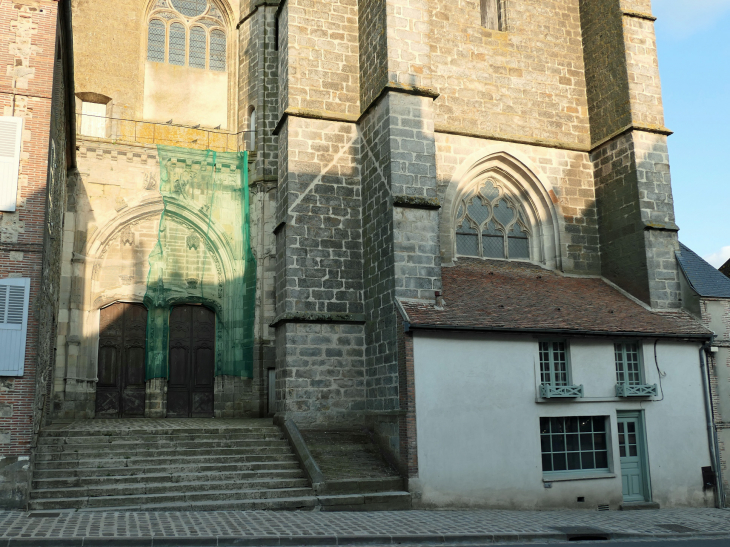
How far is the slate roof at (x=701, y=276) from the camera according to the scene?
14.1 metres

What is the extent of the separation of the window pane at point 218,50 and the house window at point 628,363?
11806 millimetres

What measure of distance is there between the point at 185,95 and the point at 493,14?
7661mm

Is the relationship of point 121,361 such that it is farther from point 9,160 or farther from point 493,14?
point 493,14

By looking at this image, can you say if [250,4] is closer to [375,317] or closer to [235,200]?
[235,200]

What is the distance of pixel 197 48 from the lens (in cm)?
1817

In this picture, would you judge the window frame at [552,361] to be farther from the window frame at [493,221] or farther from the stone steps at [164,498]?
the stone steps at [164,498]

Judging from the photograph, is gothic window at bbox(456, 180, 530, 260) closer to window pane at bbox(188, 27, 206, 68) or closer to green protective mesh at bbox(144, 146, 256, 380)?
green protective mesh at bbox(144, 146, 256, 380)

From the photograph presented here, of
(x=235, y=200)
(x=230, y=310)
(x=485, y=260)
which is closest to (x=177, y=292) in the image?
(x=230, y=310)

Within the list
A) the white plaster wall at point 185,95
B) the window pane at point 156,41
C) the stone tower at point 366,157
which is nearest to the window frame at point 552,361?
the stone tower at point 366,157

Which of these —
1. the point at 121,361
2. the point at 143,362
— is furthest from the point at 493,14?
the point at 121,361

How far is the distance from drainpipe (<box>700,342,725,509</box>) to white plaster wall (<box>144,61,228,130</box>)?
477 inches

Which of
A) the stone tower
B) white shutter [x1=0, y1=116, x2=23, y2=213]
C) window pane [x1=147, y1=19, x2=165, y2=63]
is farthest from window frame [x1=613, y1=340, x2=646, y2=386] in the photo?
window pane [x1=147, y1=19, x2=165, y2=63]

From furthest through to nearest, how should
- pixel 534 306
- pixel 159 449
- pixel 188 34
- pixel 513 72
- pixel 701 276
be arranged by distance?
pixel 188 34, pixel 513 72, pixel 701 276, pixel 534 306, pixel 159 449

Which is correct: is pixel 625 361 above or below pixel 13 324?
below
